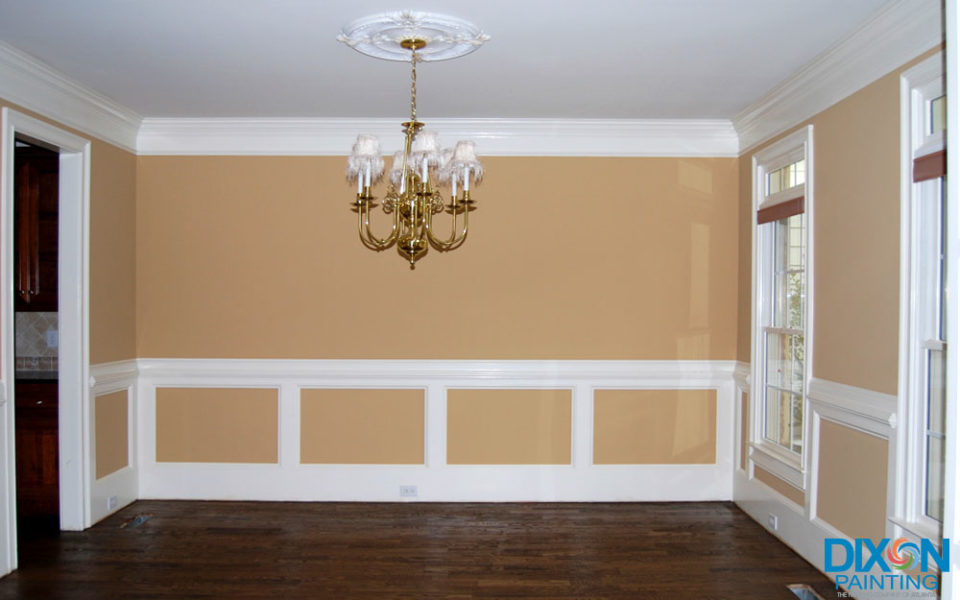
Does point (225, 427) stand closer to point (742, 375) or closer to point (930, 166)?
point (742, 375)

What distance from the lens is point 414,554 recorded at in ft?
13.2

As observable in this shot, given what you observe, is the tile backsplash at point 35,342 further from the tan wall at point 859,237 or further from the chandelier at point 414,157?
the tan wall at point 859,237

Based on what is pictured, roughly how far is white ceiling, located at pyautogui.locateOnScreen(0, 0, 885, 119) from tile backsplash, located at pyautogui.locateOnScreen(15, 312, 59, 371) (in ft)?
5.52

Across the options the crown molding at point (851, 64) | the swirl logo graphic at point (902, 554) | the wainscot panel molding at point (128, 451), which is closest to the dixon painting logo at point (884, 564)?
the swirl logo graphic at point (902, 554)

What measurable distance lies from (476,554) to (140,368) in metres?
2.84

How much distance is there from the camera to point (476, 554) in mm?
4016

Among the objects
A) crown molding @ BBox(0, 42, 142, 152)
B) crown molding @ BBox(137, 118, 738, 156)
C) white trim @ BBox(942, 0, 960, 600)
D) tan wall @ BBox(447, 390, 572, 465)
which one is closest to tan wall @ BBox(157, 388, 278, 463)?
tan wall @ BBox(447, 390, 572, 465)

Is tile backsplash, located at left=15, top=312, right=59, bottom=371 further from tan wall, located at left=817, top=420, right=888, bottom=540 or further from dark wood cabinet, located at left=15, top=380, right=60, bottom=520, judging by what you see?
tan wall, located at left=817, top=420, right=888, bottom=540

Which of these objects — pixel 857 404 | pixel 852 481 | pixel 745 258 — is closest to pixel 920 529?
pixel 852 481

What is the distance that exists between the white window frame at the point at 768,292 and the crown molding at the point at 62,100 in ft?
14.1

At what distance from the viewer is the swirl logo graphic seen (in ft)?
9.72

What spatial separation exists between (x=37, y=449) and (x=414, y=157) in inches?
133

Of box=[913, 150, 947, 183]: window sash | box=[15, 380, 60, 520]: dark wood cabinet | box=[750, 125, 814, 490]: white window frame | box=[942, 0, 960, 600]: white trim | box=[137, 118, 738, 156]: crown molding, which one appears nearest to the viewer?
box=[942, 0, 960, 600]: white trim

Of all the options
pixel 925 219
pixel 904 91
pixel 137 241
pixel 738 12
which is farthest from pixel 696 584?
→ pixel 137 241
